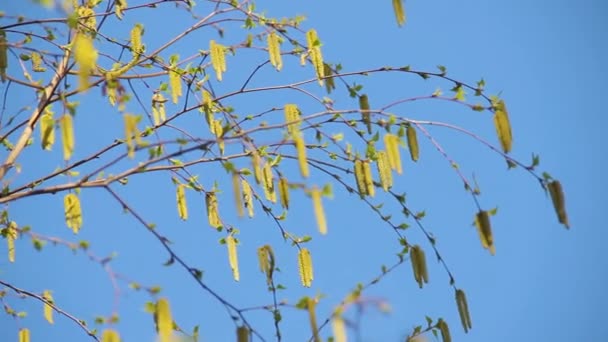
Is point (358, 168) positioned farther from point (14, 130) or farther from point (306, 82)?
point (14, 130)

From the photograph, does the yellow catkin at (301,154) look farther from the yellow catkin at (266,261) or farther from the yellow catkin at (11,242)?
the yellow catkin at (11,242)

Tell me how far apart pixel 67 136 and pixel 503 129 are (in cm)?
181

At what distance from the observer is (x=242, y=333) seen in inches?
118

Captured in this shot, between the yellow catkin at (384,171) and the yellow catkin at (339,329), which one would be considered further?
the yellow catkin at (384,171)

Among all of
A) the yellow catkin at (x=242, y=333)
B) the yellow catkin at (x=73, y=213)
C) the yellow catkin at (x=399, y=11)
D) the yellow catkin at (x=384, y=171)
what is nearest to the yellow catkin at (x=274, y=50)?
the yellow catkin at (x=384, y=171)

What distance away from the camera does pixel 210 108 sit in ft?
13.9

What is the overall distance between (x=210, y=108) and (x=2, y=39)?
1.01 m

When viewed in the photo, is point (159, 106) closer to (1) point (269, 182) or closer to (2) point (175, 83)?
(2) point (175, 83)

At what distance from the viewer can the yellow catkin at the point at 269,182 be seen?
358cm

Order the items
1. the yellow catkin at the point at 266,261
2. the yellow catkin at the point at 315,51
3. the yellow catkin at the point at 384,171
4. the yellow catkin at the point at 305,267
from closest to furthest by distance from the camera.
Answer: the yellow catkin at the point at 266,261 → the yellow catkin at the point at 384,171 → the yellow catkin at the point at 305,267 → the yellow catkin at the point at 315,51

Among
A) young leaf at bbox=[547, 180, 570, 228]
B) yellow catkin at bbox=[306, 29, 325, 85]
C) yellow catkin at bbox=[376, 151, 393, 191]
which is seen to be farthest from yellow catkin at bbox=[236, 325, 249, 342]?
yellow catkin at bbox=[306, 29, 325, 85]

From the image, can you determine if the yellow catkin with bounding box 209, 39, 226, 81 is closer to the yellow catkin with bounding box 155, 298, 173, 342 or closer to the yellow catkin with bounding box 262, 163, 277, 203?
the yellow catkin with bounding box 262, 163, 277, 203

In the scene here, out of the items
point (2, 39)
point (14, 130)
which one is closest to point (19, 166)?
point (14, 130)

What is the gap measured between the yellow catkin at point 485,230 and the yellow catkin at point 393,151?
0.41 m
